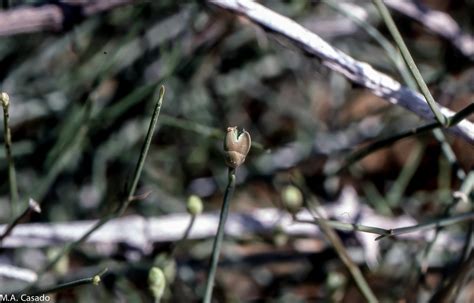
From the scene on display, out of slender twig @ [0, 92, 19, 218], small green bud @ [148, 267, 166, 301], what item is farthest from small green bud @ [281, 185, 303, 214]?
slender twig @ [0, 92, 19, 218]

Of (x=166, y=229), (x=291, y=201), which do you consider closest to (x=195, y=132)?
(x=166, y=229)

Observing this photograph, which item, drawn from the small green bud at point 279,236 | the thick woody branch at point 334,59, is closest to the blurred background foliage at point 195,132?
the small green bud at point 279,236

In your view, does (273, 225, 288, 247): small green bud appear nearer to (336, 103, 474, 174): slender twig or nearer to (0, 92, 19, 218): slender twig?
(336, 103, 474, 174): slender twig

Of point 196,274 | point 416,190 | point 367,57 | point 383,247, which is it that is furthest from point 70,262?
point 416,190

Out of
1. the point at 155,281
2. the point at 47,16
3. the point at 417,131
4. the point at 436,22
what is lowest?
the point at 155,281

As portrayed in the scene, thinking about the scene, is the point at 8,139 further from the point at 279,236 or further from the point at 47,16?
the point at 279,236

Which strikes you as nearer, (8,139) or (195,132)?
(8,139)

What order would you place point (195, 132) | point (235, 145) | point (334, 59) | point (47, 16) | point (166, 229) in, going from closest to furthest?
point (235, 145), point (334, 59), point (47, 16), point (166, 229), point (195, 132)

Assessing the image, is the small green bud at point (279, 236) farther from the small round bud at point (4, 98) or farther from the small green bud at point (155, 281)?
the small round bud at point (4, 98)
